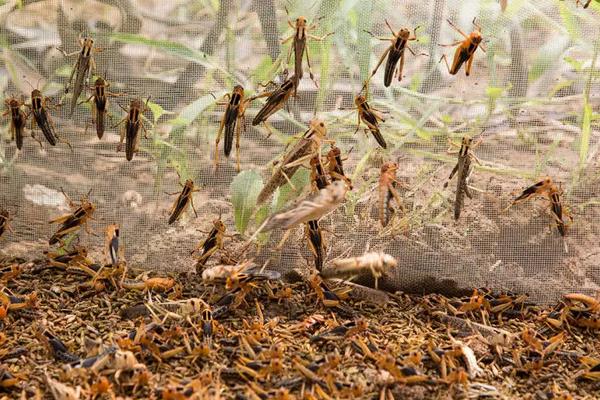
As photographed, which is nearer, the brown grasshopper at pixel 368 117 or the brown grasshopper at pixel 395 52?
the brown grasshopper at pixel 395 52

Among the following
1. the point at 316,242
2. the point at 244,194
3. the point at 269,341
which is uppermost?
the point at 244,194

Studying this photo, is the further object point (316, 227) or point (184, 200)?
point (184, 200)

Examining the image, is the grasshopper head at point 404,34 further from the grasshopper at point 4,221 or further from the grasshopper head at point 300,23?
the grasshopper at point 4,221

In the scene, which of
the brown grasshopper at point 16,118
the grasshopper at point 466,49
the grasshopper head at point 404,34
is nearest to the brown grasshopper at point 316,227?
the grasshopper head at point 404,34

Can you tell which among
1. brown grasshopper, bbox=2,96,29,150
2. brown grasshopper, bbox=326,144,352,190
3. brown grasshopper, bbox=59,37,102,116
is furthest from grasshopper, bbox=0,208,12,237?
brown grasshopper, bbox=326,144,352,190

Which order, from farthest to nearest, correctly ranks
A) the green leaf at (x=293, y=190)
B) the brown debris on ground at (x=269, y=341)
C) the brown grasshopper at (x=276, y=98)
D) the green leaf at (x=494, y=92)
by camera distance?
the green leaf at (x=494, y=92) < the green leaf at (x=293, y=190) < the brown grasshopper at (x=276, y=98) < the brown debris on ground at (x=269, y=341)

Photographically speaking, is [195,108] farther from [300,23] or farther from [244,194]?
[300,23]

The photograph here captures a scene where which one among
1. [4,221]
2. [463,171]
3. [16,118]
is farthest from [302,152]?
[4,221]

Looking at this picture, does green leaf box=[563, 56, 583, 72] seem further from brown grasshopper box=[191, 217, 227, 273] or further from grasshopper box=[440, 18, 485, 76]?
brown grasshopper box=[191, 217, 227, 273]
